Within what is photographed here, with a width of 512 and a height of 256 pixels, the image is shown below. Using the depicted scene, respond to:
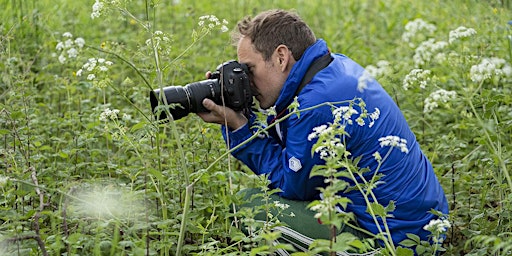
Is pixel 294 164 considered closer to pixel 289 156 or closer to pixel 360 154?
pixel 289 156

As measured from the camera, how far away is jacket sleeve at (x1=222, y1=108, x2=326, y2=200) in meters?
3.24

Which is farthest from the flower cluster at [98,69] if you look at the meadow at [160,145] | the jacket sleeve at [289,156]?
the jacket sleeve at [289,156]

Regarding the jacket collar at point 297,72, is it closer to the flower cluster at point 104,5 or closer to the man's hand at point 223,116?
the man's hand at point 223,116

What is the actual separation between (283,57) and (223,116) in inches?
14.4

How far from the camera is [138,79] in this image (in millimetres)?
5363

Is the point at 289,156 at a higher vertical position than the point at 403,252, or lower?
higher

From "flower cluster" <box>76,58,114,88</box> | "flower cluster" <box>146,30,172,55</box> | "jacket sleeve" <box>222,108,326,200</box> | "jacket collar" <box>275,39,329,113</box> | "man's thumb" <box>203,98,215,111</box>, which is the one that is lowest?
"jacket sleeve" <box>222,108,326,200</box>

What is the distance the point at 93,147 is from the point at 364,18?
3980 millimetres

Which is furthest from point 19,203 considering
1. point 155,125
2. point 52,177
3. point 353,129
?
point 353,129

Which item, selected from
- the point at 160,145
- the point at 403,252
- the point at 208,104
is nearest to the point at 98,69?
the point at 208,104

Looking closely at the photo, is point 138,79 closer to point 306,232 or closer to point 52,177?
point 52,177

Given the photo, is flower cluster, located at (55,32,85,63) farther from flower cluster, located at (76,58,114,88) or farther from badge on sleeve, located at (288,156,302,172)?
badge on sleeve, located at (288,156,302,172)

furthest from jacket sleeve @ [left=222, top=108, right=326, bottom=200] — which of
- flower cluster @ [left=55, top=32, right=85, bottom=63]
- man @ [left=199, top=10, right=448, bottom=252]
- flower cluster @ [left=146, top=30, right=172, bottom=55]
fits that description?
flower cluster @ [left=55, top=32, right=85, bottom=63]

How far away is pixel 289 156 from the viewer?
3316 millimetres
